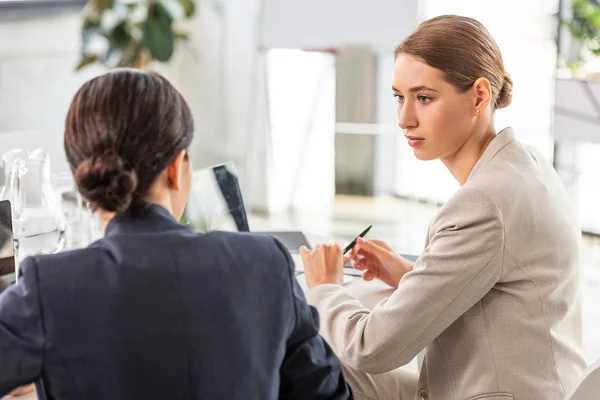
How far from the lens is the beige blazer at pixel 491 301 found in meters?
1.39

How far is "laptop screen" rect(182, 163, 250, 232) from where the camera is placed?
1896mm

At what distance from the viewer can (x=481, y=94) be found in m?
1.51

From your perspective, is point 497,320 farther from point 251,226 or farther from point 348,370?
point 251,226

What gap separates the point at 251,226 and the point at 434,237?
2.83 ft

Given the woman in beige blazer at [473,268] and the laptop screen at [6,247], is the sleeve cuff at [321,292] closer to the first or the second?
the woman in beige blazer at [473,268]

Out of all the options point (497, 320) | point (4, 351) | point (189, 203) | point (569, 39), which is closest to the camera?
point (4, 351)

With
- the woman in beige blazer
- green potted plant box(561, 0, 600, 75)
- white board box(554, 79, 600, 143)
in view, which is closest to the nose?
the woman in beige blazer

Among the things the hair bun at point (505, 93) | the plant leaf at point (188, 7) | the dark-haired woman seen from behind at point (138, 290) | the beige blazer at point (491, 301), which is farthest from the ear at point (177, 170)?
the plant leaf at point (188, 7)

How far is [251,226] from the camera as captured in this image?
7.30ft

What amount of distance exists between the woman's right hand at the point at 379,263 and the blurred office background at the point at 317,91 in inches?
107

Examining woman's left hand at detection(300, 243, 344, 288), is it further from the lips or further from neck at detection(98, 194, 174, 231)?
neck at detection(98, 194, 174, 231)

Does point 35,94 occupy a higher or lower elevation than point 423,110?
lower

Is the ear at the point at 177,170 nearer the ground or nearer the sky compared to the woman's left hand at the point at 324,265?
nearer the sky

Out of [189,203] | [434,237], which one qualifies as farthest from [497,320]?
[189,203]
